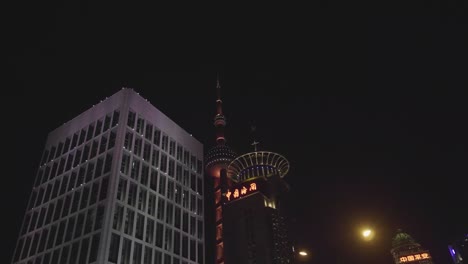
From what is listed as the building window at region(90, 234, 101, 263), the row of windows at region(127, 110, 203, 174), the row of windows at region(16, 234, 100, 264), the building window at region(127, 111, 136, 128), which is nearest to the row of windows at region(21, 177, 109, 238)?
the row of windows at region(16, 234, 100, 264)

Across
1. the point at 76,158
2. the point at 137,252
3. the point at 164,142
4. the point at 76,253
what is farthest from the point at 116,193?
the point at 164,142

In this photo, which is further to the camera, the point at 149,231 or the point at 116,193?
the point at 149,231

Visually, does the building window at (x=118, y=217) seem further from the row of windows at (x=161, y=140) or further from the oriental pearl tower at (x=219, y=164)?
the oriental pearl tower at (x=219, y=164)

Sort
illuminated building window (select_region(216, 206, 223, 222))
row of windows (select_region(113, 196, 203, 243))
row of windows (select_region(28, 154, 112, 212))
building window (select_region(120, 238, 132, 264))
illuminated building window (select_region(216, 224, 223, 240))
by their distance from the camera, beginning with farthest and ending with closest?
illuminated building window (select_region(216, 206, 223, 222)) → illuminated building window (select_region(216, 224, 223, 240)) → row of windows (select_region(28, 154, 112, 212)) → row of windows (select_region(113, 196, 203, 243)) → building window (select_region(120, 238, 132, 264))

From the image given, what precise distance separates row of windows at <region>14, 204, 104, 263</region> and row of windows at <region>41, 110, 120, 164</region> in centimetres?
1604

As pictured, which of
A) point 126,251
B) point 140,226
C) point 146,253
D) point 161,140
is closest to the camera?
point 126,251

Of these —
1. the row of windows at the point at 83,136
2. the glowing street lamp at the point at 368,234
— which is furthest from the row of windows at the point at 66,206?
the glowing street lamp at the point at 368,234

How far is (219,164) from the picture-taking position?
103312mm

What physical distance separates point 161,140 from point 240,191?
2088 centimetres

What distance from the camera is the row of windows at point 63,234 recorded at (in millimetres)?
55688

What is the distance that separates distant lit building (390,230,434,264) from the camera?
380ft

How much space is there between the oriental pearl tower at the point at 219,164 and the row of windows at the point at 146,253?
48.1 feet

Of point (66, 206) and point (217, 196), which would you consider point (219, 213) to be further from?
point (66, 206)

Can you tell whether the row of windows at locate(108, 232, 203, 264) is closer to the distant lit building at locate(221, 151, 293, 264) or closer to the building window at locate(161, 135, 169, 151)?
the distant lit building at locate(221, 151, 293, 264)
